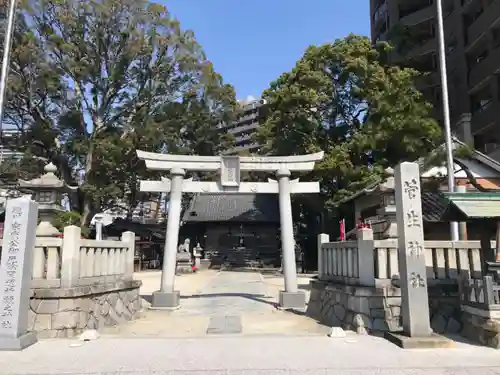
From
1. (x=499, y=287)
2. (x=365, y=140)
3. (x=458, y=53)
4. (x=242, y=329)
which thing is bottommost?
(x=242, y=329)

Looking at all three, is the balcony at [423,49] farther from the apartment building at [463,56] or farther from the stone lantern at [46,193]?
the stone lantern at [46,193]

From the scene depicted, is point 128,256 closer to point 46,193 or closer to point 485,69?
point 46,193

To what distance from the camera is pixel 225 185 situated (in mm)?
13727

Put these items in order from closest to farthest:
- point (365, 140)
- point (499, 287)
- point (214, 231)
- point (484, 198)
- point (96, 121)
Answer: point (499, 287) < point (484, 198) < point (365, 140) < point (96, 121) < point (214, 231)

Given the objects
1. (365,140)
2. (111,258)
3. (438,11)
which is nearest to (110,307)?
(111,258)

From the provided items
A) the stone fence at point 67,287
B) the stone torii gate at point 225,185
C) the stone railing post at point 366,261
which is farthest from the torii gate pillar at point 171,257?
the stone railing post at point 366,261

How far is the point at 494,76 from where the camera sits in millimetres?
25125

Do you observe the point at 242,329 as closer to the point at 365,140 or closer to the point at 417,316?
the point at 417,316

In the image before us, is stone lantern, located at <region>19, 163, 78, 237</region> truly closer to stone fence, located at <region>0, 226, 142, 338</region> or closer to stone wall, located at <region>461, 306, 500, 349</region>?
stone fence, located at <region>0, 226, 142, 338</region>

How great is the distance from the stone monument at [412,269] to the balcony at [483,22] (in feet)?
74.9

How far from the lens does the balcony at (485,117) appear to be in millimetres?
24972

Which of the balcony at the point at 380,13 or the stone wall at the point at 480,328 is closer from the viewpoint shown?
the stone wall at the point at 480,328

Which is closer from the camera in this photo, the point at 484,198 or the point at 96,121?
the point at 484,198

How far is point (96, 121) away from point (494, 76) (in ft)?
81.9
